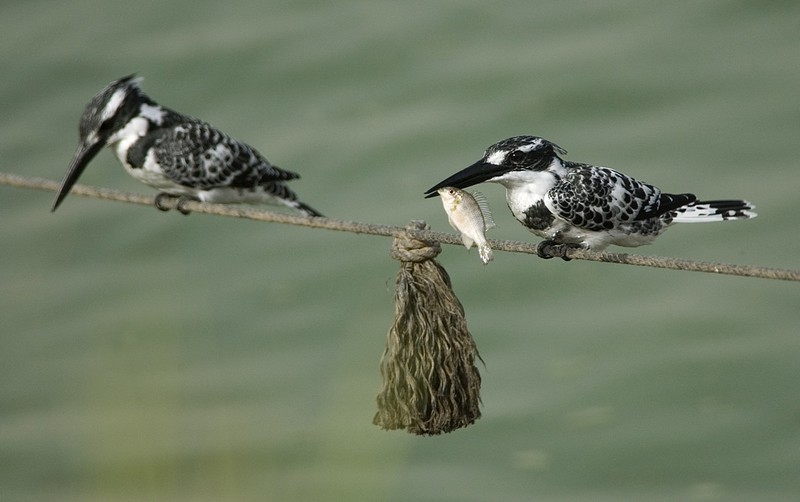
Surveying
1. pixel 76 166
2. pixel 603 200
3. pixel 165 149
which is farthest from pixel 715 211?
pixel 76 166

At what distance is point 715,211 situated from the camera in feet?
9.22

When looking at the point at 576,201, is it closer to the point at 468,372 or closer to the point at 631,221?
the point at 631,221

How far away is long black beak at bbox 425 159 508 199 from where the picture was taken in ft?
8.22

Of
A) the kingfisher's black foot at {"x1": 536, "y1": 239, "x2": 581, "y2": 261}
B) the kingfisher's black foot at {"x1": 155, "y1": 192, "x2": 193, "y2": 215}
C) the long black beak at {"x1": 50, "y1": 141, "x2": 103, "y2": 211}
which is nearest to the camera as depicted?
the kingfisher's black foot at {"x1": 536, "y1": 239, "x2": 581, "y2": 261}

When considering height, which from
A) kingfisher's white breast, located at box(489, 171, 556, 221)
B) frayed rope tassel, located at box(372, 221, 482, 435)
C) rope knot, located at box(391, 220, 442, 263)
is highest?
kingfisher's white breast, located at box(489, 171, 556, 221)

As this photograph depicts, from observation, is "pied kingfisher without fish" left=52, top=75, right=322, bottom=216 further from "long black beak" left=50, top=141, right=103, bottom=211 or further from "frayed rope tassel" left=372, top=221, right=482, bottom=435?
"frayed rope tassel" left=372, top=221, right=482, bottom=435

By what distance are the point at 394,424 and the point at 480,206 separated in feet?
1.84

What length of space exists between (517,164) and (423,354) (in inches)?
21.5

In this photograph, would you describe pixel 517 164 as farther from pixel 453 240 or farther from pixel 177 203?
pixel 177 203

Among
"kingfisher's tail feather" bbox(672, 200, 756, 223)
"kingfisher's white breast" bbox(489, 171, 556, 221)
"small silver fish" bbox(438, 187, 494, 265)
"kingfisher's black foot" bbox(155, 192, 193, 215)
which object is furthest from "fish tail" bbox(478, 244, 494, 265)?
"kingfisher's black foot" bbox(155, 192, 193, 215)

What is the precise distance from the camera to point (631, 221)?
283 centimetres

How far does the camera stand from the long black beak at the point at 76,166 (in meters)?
3.27

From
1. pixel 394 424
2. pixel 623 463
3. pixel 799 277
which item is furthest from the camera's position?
pixel 623 463

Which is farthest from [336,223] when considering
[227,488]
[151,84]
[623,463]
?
[151,84]
